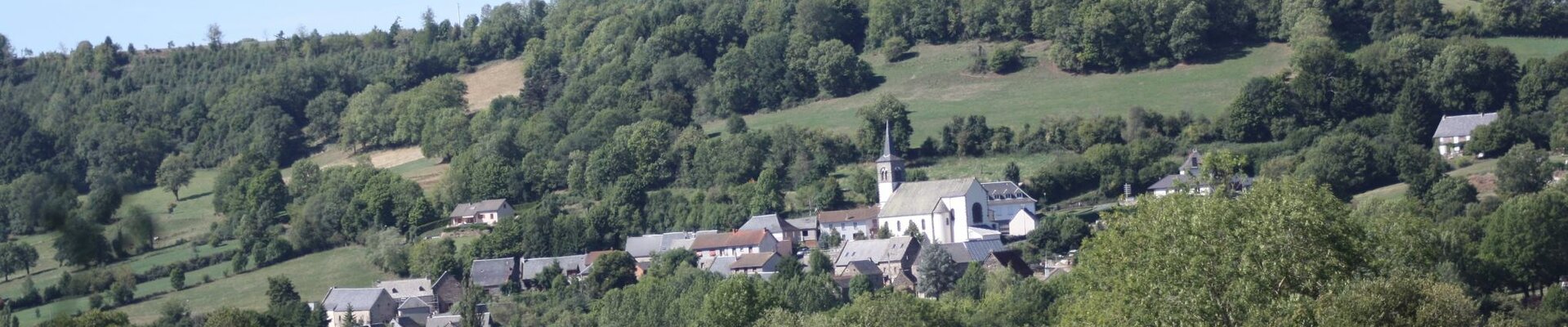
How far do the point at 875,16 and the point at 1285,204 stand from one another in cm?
8036

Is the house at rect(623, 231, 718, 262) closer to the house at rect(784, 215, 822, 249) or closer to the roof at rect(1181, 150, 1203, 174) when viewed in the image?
the house at rect(784, 215, 822, 249)

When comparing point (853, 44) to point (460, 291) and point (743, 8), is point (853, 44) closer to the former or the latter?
point (743, 8)

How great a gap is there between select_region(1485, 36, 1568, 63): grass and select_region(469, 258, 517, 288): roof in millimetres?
42367

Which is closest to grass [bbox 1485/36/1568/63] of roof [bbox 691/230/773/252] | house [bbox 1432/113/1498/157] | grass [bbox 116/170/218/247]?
house [bbox 1432/113/1498/157]

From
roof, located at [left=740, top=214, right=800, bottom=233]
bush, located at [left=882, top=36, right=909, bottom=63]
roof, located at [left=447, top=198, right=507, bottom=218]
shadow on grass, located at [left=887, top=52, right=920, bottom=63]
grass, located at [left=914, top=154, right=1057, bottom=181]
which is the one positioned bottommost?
roof, located at [left=740, top=214, right=800, bottom=233]

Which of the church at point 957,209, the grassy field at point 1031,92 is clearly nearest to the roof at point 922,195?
the church at point 957,209

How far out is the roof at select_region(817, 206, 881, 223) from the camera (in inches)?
2820

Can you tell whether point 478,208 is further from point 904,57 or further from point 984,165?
point 904,57

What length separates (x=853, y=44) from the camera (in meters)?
107

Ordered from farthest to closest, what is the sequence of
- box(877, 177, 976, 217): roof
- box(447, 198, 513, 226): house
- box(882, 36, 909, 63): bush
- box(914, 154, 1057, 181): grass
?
box(882, 36, 909, 63): bush → box(447, 198, 513, 226): house → box(914, 154, 1057, 181): grass → box(877, 177, 976, 217): roof

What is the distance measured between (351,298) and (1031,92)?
36.3m

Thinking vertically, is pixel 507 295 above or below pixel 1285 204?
below

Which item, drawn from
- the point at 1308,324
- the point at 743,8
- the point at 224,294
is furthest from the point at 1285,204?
the point at 743,8

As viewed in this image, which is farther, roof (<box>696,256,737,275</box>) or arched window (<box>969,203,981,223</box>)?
arched window (<box>969,203,981,223</box>)
